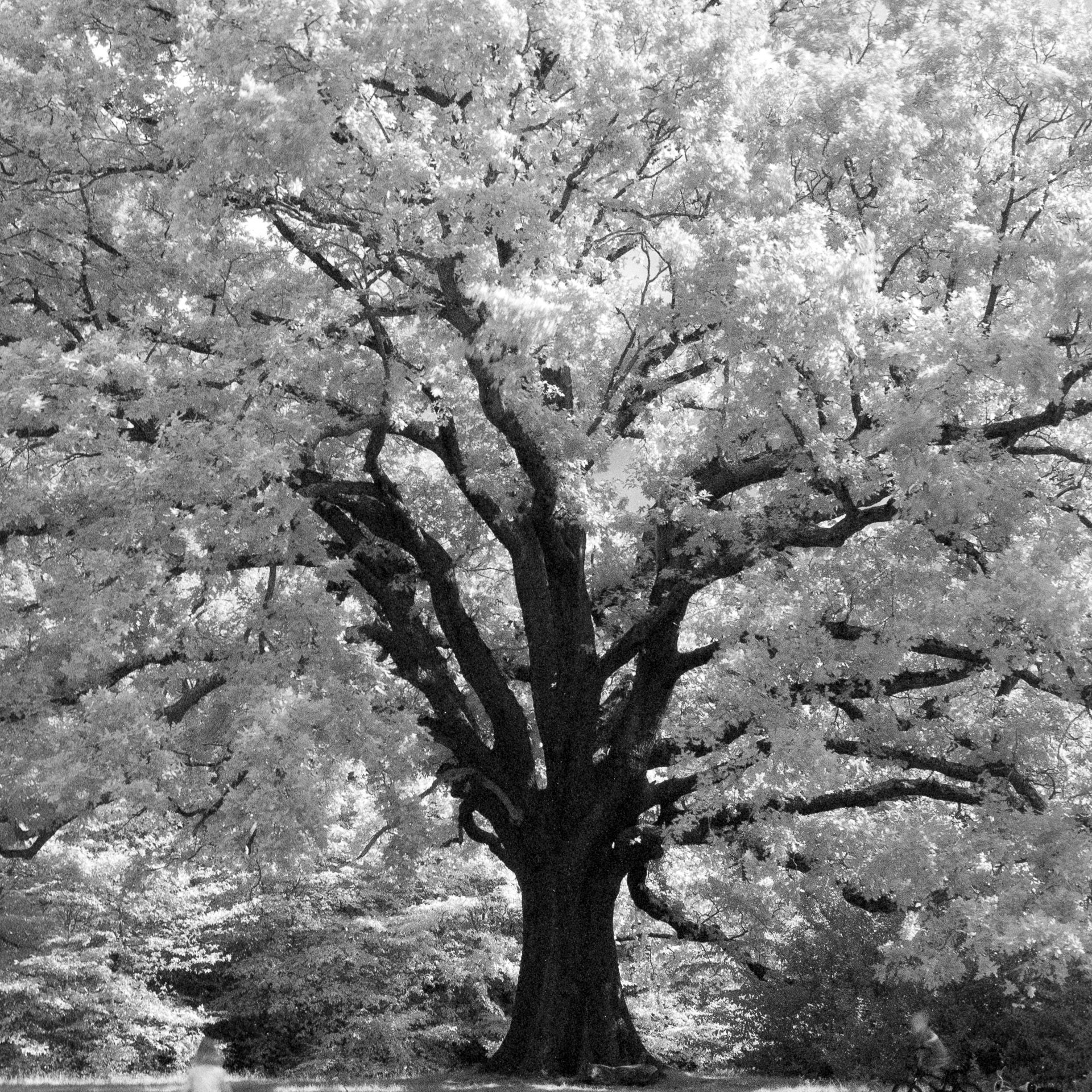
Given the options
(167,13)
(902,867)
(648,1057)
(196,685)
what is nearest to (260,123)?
(167,13)

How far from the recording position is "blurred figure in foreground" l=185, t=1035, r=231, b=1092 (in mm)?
8453

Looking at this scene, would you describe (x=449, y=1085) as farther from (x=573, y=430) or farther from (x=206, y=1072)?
(x=573, y=430)

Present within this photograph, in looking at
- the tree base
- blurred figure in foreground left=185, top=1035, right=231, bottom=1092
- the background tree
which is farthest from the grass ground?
blurred figure in foreground left=185, top=1035, right=231, bottom=1092

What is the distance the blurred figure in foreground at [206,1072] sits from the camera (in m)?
8.45

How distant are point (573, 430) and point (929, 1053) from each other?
22.3 feet

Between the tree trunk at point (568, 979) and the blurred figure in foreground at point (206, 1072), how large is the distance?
651 centimetres

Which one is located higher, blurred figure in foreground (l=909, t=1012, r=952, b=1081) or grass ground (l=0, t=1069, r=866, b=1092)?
blurred figure in foreground (l=909, t=1012, r=952, b=1081)

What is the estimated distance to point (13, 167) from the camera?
13539 millimetres

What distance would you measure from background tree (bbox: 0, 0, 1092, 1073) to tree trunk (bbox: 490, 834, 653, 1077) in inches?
2.2

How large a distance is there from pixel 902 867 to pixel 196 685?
7.45 meters

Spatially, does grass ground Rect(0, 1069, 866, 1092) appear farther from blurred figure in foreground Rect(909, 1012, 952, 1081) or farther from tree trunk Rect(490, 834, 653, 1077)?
blurred figure in foreground Rect(909, 1012, 952, 1081)

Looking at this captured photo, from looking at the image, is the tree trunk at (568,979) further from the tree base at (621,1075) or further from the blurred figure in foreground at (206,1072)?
the blurred figure in foreground at (206,1072)

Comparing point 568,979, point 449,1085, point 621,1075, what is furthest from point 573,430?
point 449,1085

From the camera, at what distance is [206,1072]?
8.48 meters
